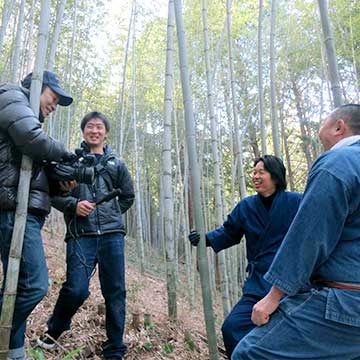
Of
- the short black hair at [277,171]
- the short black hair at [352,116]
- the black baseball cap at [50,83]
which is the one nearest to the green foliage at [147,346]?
the short black hair at [277,171]

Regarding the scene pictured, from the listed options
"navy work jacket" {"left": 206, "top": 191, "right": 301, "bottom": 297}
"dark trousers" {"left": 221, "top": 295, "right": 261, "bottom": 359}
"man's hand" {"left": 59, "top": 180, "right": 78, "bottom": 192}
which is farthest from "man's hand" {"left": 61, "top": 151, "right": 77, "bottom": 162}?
"dark trousers" {"left": 221, "top": 295, "right": 261, "bottom": 359}

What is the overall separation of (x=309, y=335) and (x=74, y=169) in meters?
1.46

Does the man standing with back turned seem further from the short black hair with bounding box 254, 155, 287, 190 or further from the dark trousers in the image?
the short black hair with bounding box 254, 155, 287, 190

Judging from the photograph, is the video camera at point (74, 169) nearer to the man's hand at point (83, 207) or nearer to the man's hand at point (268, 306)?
the man's hand at point (83, 207)

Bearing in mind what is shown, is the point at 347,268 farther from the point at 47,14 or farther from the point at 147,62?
the point at 147,62

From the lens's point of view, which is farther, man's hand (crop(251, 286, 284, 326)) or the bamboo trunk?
the bamboo trunk

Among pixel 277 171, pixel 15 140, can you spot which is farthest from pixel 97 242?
pixel 277 171

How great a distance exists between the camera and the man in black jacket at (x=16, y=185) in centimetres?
188

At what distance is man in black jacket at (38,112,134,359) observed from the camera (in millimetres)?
2520

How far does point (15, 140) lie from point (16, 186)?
221mm

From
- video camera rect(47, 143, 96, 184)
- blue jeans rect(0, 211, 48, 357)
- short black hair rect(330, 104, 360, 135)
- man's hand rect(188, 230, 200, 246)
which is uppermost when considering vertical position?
video camera rect(47, 143, 96, 184)

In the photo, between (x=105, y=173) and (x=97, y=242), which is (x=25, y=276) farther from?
(x=105, y=173)

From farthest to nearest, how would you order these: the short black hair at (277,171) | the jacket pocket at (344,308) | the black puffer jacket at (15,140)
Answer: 1. the short black hair at (277,171)
2. the black puffer jacket at (15,140)
3. the jacket pocket at (344,308)

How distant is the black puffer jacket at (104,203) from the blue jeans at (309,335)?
5.07 ft
